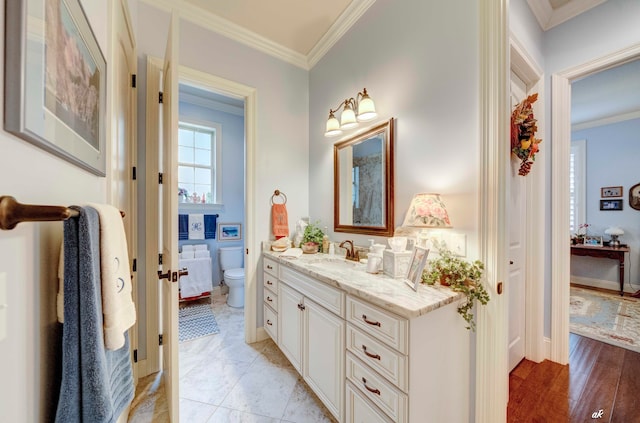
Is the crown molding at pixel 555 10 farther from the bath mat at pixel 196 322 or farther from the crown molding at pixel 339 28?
the bath mat at pixel 196 322

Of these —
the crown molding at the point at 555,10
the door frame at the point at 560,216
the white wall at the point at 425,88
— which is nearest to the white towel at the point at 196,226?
the white wall at the point at 425,88

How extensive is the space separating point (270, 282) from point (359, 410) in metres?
1.25

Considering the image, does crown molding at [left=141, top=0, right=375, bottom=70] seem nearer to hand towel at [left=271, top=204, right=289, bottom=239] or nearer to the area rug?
hand towel at [left=271, top=204, right=289, bottom=239]

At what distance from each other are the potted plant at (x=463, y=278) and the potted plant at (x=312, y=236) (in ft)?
3.82

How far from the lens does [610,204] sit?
3.88 m

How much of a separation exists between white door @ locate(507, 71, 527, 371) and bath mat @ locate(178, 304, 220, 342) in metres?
2.77

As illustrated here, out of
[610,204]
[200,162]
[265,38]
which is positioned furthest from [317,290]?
[610,204]

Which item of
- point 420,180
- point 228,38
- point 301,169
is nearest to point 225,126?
point 228,38

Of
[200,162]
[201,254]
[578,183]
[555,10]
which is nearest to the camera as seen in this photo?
[555,10]

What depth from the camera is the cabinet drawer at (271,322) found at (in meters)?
2.11

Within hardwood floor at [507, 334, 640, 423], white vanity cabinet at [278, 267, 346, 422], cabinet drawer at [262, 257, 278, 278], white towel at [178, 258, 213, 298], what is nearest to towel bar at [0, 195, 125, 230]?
white vanity cabinet at [278, 267, 346, 422]

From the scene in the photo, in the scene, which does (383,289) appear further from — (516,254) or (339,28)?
(339,28)

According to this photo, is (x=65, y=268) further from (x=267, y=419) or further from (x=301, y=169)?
(x=301, y=169)

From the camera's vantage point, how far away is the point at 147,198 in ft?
6.22
